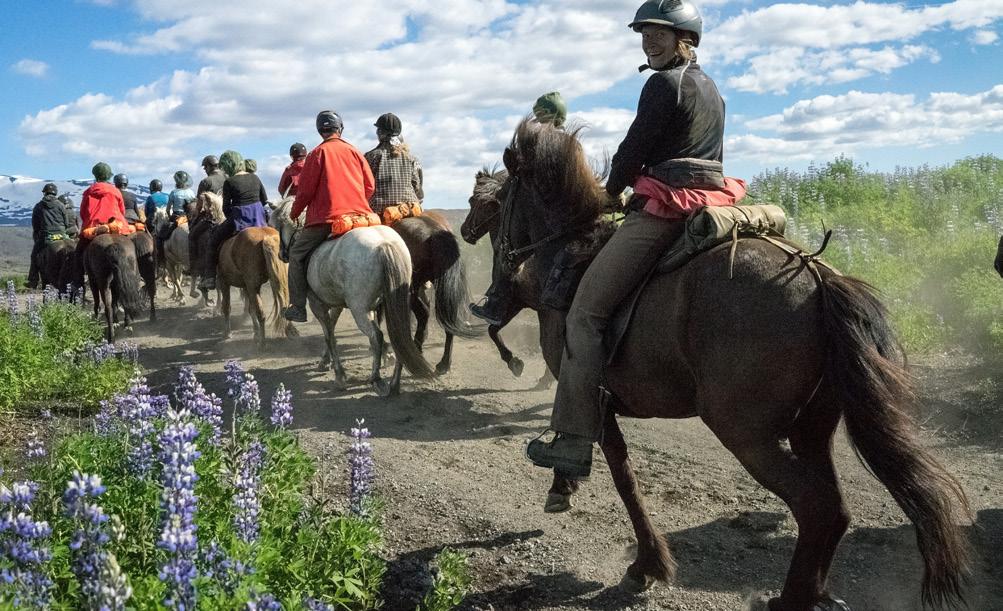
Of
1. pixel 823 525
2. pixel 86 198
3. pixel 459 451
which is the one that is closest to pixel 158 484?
pixel 823 525

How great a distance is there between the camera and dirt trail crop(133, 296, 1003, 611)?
4320 millimetres

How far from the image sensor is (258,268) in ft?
37.5

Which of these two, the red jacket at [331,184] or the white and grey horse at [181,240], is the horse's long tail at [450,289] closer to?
the red jacket at [331,184]

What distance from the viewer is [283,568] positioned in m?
3.20

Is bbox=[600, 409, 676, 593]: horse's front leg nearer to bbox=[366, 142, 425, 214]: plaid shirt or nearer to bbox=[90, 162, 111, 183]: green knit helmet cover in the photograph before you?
bbox=[366, 142, 425, 214]: plaid shirt

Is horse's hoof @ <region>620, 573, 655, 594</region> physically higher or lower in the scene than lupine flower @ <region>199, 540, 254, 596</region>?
lower

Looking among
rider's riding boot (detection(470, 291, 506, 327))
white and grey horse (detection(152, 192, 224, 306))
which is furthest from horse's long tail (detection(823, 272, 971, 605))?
white and grey horse (detection(152, 192, 224, 306))

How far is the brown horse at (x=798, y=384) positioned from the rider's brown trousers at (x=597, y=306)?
13cm

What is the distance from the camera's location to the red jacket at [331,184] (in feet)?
27.8

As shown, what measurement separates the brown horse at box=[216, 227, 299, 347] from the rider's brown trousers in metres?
7.63

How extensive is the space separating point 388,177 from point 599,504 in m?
5.38

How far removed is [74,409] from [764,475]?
655 cm

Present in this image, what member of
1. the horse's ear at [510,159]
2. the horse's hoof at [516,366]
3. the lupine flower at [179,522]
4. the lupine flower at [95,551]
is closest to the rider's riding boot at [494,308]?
the horse's ear at [510,159]

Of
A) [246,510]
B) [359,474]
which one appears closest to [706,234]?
[359,474]
